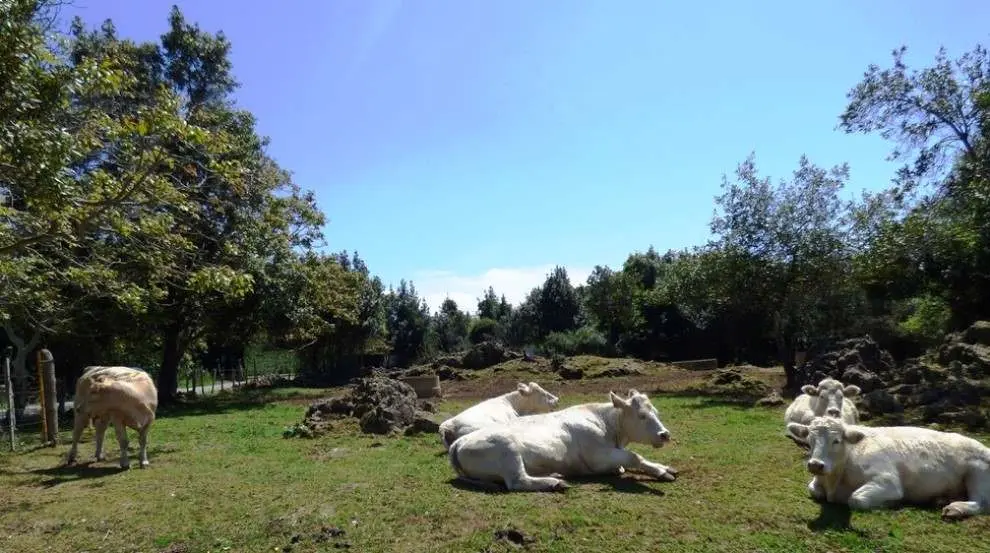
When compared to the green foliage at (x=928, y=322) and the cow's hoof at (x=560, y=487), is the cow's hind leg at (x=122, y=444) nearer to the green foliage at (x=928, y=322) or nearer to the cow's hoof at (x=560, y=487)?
the cow's hoof at (x=560, y=487)

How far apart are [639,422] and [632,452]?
0.38 metres

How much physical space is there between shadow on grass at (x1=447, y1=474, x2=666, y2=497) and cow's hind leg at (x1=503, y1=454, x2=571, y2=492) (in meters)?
0.10

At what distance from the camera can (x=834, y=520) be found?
6324 mm

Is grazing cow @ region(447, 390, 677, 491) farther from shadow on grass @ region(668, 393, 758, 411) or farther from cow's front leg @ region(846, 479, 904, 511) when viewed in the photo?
shadow on grass @ region(668, 393, 758, 411)

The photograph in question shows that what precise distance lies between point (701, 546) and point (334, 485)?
4.42 meters

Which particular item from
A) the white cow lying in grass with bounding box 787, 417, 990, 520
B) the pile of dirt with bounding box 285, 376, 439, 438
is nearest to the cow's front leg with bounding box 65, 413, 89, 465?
the pile of dirt with bounding box 285, 376, 439, 438

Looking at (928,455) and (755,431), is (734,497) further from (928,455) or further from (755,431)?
(755,431)

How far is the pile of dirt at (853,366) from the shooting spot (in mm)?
16766

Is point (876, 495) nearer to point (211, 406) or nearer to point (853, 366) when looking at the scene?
point (853, 366)

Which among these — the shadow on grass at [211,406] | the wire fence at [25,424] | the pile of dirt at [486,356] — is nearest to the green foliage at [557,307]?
the pile of dirt at [486,356]

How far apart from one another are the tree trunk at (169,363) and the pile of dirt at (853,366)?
68.0ft

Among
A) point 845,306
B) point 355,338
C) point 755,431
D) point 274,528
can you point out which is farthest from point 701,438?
point 355,338

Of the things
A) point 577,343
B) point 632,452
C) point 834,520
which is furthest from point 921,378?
point 577,343

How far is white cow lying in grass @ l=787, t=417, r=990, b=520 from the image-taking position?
6.56 meters
